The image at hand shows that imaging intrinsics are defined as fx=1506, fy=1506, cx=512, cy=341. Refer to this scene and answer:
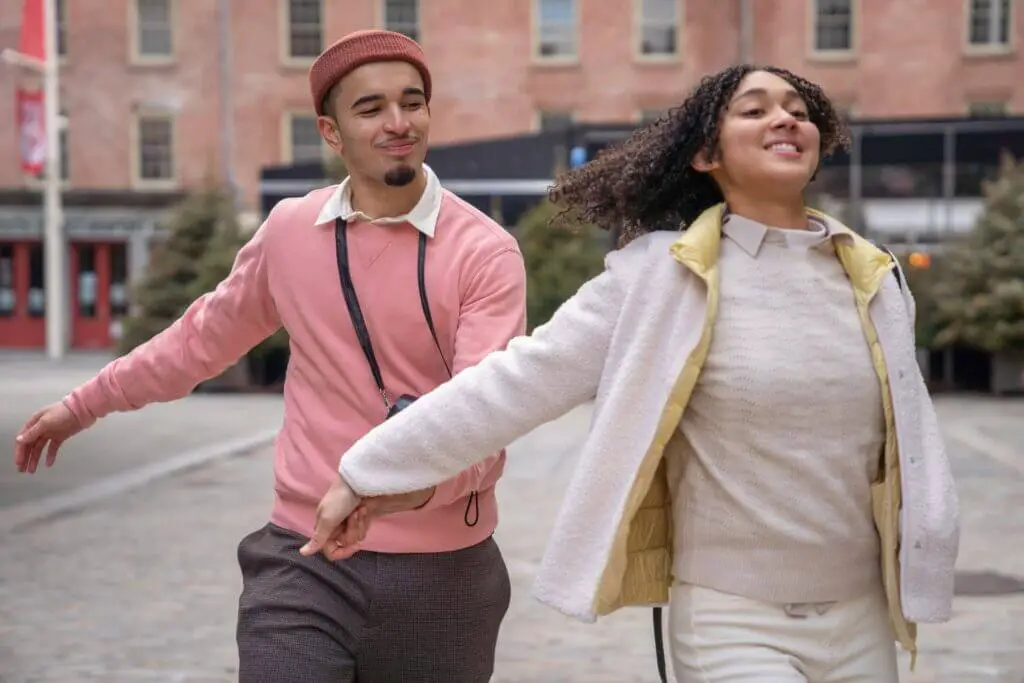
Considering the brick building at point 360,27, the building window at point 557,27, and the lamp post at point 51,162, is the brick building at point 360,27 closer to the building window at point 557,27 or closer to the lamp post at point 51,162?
the building window at point 557,27

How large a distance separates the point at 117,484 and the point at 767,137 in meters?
9.76

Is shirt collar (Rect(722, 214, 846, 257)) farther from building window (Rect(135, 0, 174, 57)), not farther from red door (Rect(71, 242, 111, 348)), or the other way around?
building window (Rect(135, 0, 174, 57))

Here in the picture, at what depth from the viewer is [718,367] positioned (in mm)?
2672

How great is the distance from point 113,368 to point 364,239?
29.7 inches

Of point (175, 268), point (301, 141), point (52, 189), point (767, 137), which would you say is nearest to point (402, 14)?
point (301, 141)

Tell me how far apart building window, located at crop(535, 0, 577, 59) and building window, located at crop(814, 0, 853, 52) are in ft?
18.7

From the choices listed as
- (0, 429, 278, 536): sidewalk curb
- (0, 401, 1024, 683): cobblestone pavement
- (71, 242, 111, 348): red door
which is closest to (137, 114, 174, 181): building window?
(71, 242, 111, 348): red door

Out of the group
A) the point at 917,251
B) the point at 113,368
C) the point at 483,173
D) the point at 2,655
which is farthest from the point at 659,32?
the point at 113,368

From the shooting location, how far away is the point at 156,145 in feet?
123

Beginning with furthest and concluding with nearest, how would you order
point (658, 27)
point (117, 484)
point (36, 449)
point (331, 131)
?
point (658, 27)
point (117, 484)
point (36, 449)
point (331, 131)

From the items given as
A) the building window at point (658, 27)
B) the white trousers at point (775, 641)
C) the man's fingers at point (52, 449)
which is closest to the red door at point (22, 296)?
the building window at point (658, 27)

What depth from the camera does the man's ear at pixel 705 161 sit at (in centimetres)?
286

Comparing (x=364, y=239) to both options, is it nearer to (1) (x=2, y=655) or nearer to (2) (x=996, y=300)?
(1) (x=2, y=655)

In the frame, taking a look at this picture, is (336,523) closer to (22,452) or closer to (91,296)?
(22,452)
